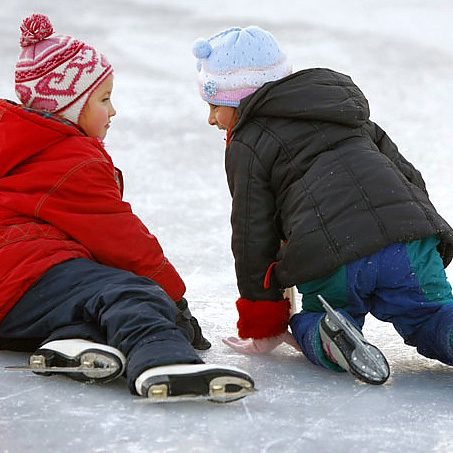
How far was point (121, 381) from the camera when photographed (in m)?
1.92

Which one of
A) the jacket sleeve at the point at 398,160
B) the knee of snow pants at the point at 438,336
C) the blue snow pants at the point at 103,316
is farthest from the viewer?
the jacket sleeve at the point at 398,160

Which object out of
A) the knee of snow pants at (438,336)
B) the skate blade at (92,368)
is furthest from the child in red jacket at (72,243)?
the knee of snow pants at (438,336)

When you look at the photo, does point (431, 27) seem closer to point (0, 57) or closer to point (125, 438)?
point (0, 57)

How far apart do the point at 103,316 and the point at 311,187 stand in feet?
1.84

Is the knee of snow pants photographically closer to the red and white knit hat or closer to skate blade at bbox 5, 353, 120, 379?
skate blade at bbox 5, 353, 120, 379

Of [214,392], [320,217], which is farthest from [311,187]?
[214,392]

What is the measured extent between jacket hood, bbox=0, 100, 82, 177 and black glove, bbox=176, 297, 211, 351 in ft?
1.59

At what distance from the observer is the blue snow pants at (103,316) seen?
1782 millimetres

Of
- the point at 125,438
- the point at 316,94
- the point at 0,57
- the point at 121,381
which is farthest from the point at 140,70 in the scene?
the point at 125,438

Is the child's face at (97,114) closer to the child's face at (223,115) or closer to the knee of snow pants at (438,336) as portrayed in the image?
the child's face at (223,115)

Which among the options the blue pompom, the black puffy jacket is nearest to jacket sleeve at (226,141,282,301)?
the black puffy jacket

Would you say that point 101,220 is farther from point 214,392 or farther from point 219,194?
point 219,194

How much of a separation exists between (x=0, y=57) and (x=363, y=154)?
376 centimetres

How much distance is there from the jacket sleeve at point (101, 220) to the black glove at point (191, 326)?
0.22ft
